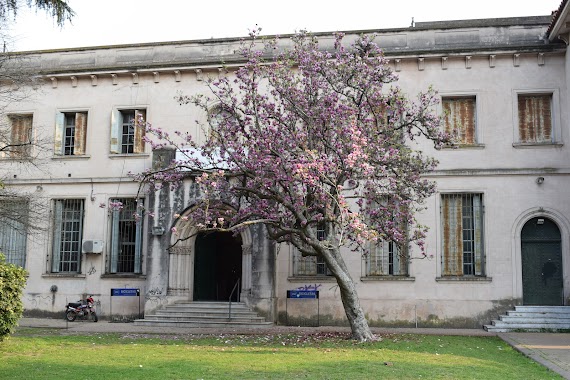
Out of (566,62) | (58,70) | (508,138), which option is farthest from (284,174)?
(58,70)

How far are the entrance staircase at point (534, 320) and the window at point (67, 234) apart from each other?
13.0m

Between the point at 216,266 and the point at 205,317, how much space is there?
3304 millimetres

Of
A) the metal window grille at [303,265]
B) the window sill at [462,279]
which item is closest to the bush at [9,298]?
the metal window grille at [303,265]

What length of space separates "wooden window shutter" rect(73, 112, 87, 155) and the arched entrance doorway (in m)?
14.3

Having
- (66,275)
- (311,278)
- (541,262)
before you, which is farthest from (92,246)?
(541,262)

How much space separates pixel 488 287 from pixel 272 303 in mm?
6222

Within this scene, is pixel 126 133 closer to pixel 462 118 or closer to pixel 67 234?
pixel 67 234

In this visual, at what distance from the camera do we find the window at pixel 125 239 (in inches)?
793

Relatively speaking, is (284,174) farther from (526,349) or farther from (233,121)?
(526,349)

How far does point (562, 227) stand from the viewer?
58.2 ft

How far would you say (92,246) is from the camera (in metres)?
19.9

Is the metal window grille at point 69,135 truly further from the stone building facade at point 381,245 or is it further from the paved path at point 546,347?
the paved path at point 546,347

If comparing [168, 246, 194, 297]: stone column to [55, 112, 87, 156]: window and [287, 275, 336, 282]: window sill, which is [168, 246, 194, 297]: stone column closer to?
[287, 275, 336, 282]: window sill

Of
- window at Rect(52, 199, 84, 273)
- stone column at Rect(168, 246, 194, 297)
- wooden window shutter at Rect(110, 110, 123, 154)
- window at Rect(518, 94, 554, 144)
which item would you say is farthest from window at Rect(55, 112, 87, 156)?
window at Rect(518, 94, 554, 144)
